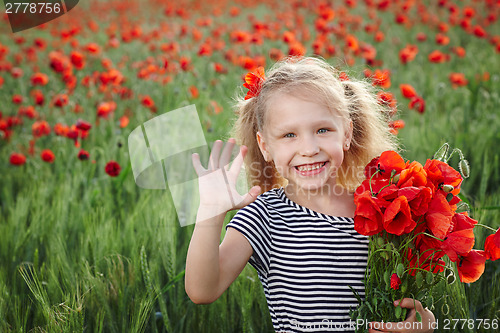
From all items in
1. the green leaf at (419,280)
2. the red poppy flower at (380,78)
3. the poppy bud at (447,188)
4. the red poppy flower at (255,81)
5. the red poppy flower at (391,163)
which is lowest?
the green leaf at (419,280)

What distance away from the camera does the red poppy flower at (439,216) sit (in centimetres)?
94

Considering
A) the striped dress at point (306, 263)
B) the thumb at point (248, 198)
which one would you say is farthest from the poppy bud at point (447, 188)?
the thumb at point (248, 198)

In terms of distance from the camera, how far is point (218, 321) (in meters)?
1.37

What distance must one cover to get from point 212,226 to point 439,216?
16.2 inches

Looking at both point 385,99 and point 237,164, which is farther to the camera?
point 385,99

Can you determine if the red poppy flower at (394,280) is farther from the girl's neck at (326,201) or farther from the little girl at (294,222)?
the girl's neck at (326,201)

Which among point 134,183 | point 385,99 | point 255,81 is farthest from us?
point 134,183

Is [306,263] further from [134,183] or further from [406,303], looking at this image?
[134,183]

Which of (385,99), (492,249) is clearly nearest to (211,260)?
(492,249)

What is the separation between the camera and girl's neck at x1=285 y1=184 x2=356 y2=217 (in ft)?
3.93

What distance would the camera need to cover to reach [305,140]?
3.67ft

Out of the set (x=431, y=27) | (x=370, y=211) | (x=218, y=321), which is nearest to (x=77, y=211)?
(x=218, y=321)

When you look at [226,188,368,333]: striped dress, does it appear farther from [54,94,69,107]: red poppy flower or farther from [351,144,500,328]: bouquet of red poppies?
[54,94,69,107]: red poppy flower

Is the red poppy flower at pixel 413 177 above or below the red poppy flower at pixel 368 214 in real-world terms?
above
